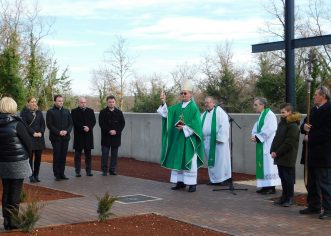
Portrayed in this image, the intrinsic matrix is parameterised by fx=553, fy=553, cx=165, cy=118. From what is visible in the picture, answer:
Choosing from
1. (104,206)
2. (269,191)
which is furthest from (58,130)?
(104,206)

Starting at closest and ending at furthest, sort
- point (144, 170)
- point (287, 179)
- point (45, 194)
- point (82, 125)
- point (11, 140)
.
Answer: point (11, 140) < point (287, 179) < point (45, 194) < point (82, 125) < point (144, 170)

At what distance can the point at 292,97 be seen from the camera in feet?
33.8

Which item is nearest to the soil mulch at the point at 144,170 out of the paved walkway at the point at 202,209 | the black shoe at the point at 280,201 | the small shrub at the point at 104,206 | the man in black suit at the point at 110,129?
the man in black suit at the point at 110,129

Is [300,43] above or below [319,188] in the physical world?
above

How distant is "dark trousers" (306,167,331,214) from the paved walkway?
0.78 feet

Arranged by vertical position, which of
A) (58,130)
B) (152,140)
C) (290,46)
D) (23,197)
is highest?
(290,46)

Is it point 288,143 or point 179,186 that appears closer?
point 288,143

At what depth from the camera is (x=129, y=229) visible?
7.56 meters

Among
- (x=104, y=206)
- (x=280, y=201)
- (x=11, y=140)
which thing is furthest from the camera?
(x=280, y=201)

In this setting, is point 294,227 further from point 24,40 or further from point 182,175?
point 24,40

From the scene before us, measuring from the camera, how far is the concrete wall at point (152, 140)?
13955 millimetres

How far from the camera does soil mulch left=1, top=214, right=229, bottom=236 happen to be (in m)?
7.33

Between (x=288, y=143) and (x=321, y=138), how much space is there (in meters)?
1.00

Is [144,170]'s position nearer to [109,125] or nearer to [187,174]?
[109,125]
